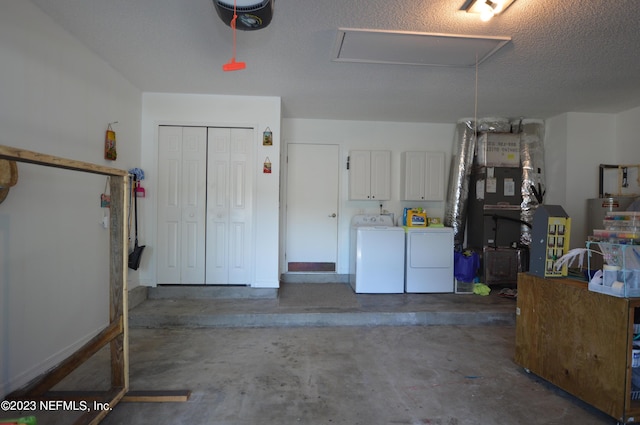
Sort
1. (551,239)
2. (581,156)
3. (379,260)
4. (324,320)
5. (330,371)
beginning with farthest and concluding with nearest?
(581,156) < (379,260) < (324,320) < (330,371) < (551,239)

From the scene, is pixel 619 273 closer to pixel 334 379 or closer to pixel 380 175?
pixel 334 379

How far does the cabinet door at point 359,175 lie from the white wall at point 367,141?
0.19m

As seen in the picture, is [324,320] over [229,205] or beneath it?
beneath

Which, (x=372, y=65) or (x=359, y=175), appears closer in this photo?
Result: (x=372, y=65)

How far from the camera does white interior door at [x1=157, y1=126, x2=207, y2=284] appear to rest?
382cm

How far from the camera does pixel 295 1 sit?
2.02m

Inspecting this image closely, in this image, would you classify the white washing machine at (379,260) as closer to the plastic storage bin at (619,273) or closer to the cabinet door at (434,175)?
the cabinet door at (434,175)

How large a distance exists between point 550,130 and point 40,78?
602 centimetres

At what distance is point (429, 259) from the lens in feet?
13.4

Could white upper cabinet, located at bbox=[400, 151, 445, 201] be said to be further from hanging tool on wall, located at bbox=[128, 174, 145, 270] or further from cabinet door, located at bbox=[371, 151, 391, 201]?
hanging tool on wall, located at bbox=[128, 174, 145, 270]

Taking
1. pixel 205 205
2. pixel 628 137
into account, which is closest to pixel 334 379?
pixel 205 205

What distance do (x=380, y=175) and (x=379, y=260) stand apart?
134 centimetres

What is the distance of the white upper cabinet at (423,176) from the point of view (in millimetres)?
4594

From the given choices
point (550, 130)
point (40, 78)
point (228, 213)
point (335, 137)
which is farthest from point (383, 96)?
point (40, 78)
